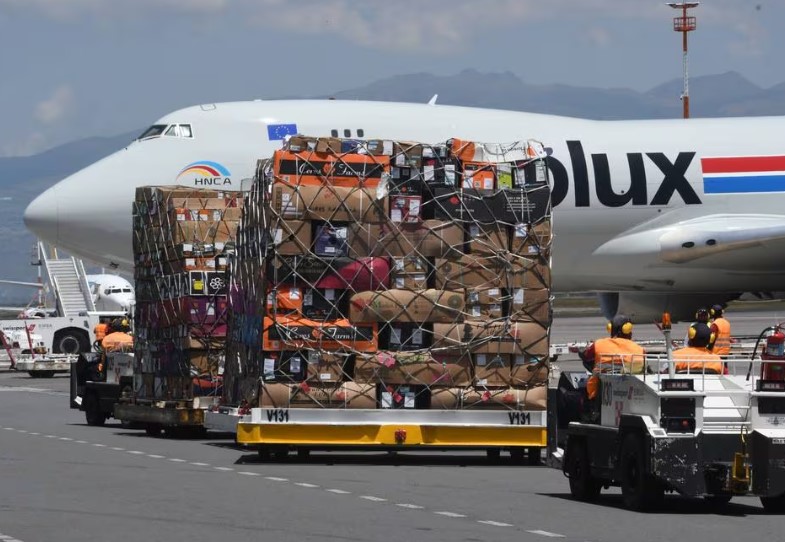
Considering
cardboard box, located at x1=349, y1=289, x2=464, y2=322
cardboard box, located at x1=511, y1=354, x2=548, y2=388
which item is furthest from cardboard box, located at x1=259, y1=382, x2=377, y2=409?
cardboard box, located at x1=511, y1=354, x2=548, y2=388

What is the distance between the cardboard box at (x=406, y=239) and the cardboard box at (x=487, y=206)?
173 mm

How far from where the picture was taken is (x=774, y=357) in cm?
1325

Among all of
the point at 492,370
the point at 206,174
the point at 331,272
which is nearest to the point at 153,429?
the point at 331,272

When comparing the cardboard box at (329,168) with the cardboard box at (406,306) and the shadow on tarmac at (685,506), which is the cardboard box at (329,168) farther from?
the shadow on tarmac at (685,506)

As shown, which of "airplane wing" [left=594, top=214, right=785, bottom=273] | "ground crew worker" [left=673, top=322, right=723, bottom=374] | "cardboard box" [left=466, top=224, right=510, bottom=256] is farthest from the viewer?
"airplane wing" [left=594, top=214, right=785, bottom=273]

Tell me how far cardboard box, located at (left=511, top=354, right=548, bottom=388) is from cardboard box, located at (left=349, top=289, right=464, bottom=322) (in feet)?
2.64

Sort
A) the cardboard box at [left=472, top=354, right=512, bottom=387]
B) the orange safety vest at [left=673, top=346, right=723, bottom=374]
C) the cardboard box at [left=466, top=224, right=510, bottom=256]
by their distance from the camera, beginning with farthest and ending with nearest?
the cardboard box at [left=466, top=224, right=510, bottom=256], the cardboard box at [left=472, top=354, right=512, bottom=387], the orange safety vest at [left=673, top=346, right=723, bottom=374]

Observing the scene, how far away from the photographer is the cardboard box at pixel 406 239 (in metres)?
17.8

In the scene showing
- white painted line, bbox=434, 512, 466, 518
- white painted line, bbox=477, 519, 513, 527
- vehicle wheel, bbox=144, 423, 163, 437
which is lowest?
white painted line, bbox=477, 519, 513, 527

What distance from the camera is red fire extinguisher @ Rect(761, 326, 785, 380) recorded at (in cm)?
1287

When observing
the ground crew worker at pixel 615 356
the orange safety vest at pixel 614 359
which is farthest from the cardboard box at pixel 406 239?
the orange safety vest at pixel 614 359

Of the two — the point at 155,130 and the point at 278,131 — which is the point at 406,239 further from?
the point at 155,130

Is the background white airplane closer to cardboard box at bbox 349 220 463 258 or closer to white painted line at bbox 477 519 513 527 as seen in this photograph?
cardboard box at bbox 349 220 463 258

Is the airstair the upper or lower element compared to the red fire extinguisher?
upper
